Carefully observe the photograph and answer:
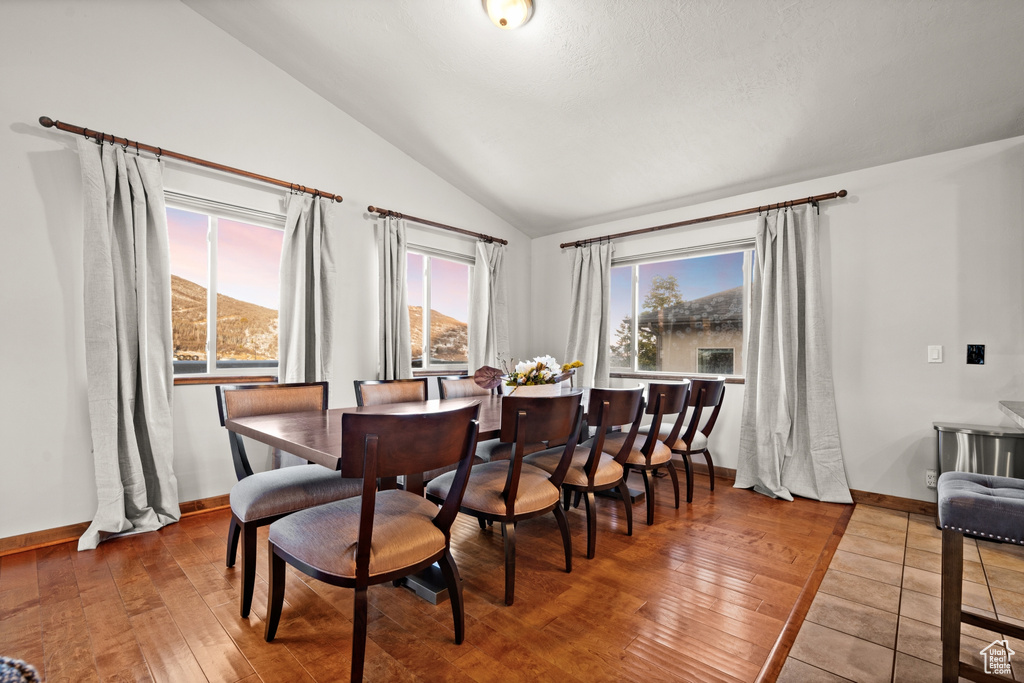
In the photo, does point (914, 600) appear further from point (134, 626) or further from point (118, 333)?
point (118, 333)

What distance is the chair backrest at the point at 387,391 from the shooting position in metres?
2.69

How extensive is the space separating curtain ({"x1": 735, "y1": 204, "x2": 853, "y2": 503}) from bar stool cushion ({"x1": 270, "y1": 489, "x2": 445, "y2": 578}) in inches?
118

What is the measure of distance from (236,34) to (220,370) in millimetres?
2386

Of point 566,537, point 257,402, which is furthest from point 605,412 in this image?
point 257,402

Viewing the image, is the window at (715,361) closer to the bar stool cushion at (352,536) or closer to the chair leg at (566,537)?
the chair leg at (566,537)

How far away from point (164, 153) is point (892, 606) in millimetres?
4539

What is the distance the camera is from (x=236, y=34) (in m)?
3.17

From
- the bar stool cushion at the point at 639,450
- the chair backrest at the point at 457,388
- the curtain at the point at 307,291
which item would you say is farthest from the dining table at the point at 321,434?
the curtain at the point at 307,291

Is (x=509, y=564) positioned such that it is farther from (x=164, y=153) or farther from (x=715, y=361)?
(x=164, y=153)

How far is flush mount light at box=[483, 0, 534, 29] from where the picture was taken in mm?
2479

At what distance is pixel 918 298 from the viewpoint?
312 cm

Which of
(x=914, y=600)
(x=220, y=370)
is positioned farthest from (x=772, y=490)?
(x=220, y=370)

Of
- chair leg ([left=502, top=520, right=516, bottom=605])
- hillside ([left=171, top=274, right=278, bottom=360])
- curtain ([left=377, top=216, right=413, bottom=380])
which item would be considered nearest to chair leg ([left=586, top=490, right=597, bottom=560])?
chair leg ([left=502, top=520, right=516, bottom=605])

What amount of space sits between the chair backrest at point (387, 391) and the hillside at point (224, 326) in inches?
47.9
